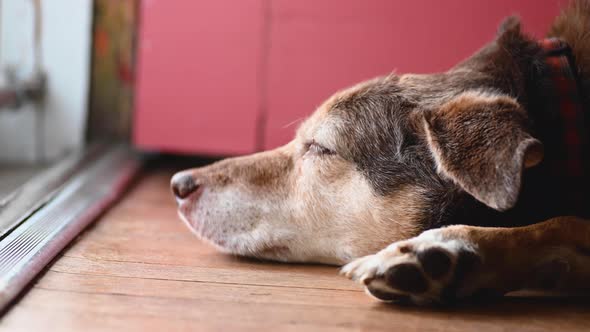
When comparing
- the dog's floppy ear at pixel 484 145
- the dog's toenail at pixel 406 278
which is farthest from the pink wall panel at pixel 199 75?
the dog's toenail at pixel 406 278

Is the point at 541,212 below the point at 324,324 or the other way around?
the other way around

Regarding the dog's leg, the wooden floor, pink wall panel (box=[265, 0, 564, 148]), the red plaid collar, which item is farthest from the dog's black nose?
pink wall panel (box=[265, 0, 564, 148])

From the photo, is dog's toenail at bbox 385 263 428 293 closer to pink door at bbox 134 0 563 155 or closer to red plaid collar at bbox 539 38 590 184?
red plaid collar at bbox 539 38 590 184

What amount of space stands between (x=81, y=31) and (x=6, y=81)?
651 mm

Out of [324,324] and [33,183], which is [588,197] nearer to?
[324,324]

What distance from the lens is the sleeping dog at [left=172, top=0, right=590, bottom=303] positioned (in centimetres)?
188

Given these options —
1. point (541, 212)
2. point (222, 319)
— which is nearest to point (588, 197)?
point (541, 212)

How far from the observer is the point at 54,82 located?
4395 mm

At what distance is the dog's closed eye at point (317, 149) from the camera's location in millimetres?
2397

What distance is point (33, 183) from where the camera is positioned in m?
3.33

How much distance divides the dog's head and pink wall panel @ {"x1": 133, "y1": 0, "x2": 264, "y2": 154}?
1647 millimetres

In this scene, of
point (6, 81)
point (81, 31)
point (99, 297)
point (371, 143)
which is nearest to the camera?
point (99, 297)

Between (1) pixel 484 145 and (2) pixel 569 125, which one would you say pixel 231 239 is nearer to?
(1) pixel 484 145

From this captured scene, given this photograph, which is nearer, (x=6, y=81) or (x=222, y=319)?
(x=222, y=319)
